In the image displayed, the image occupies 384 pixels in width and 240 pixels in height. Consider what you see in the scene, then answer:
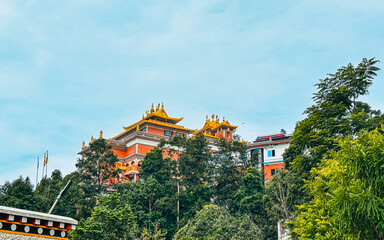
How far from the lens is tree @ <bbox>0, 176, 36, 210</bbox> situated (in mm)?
29453

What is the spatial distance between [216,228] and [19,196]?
14.2 m

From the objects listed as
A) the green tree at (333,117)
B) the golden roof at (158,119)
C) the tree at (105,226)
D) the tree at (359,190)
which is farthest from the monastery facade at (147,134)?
the tree at (359,190)

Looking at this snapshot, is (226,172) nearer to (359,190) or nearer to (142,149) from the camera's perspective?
(142,149)

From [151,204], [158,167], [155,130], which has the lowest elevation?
[151,204]

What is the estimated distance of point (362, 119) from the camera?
68.5 feet

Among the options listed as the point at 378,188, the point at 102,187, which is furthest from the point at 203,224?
the point at 378,188

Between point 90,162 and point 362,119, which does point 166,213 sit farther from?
point 362,119

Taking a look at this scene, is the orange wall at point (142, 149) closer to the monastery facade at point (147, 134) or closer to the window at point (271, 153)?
the monastery facade at point (147, 134)

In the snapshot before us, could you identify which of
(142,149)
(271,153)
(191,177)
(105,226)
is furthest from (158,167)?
(105,226)

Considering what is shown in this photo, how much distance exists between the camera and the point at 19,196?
30.3m

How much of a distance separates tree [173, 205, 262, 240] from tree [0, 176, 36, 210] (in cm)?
1093

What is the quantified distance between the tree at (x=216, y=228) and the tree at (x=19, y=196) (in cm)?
1093

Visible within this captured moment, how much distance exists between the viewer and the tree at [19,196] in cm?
2945

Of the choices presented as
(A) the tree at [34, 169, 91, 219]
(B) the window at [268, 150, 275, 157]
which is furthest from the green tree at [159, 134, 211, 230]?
(B) the window at [268, 150, 275, 157]
